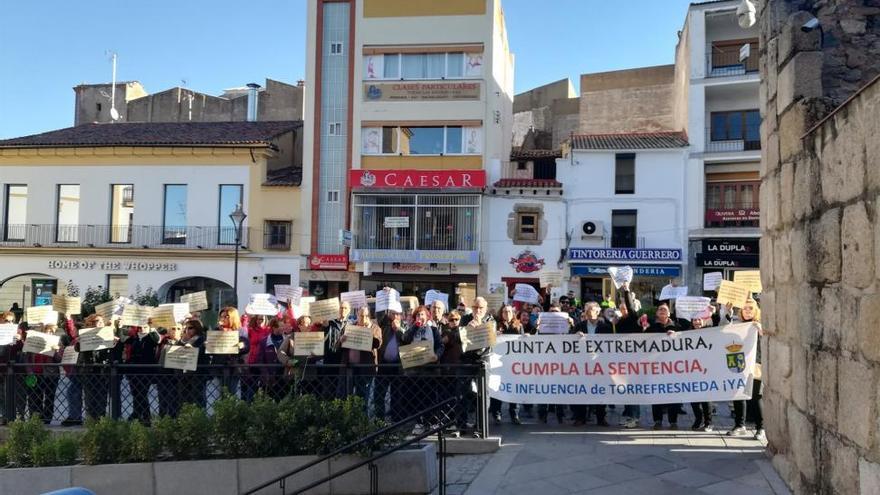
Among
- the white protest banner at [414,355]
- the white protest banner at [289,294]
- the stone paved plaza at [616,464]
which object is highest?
the white protest banner at [289,294]

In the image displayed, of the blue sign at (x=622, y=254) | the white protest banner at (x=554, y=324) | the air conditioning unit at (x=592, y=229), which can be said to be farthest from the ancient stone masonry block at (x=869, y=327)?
the air conditioning unit at (x=592, y=229)

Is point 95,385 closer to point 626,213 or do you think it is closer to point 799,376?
point 799,376

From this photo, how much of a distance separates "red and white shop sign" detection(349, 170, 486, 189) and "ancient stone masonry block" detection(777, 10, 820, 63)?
21.7 metres

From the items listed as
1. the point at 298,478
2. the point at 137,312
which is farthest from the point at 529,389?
the point at 137,312

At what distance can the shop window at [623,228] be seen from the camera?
27.5 m

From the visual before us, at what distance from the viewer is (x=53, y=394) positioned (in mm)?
8766

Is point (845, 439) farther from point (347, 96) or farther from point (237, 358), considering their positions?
point (347, 96)

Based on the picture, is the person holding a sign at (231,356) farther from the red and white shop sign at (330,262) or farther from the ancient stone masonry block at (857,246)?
the red and white shop sign at (330,262)

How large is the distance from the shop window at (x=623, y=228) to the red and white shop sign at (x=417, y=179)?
544 cm

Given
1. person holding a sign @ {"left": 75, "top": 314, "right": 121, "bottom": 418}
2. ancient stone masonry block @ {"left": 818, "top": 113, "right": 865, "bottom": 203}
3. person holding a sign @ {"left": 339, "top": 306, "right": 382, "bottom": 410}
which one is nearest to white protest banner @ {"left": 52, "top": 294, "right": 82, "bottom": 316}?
person holding a sign @ {"left": 75, "top": 314, "right": 121, "bottom": 418}

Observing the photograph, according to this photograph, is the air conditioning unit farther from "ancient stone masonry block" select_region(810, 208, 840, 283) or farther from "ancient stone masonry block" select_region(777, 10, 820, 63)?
"ancient stone masonry block" select_region(810, 208, 840, 283)

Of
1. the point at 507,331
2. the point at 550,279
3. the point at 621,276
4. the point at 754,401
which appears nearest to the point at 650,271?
the point at 550,279

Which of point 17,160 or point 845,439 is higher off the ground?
point 17,160

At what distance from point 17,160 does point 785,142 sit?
3315 centimetres
